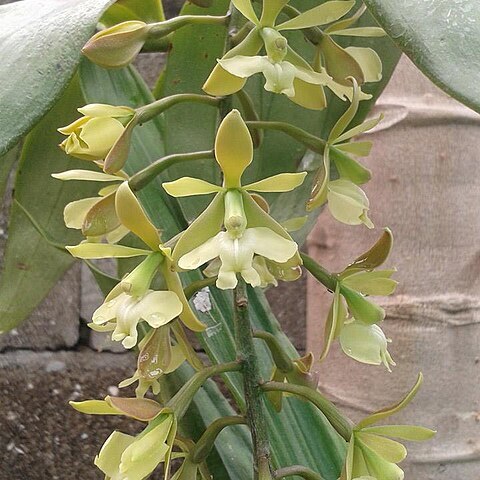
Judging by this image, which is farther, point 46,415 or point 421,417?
point 46,415

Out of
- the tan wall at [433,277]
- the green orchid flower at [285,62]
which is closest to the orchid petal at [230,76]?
the green orchid flower at [285,62]

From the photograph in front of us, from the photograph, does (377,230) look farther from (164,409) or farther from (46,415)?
(46,415)

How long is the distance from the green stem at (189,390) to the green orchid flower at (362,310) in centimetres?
5

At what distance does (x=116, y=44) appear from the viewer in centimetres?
38

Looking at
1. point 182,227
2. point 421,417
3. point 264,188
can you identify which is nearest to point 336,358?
point 421,417

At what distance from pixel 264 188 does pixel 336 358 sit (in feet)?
1.18

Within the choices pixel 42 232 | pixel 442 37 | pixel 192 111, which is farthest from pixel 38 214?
pixel 442 37

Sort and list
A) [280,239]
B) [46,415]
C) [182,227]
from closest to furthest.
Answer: [280,239]
[182,227]
[46,415]

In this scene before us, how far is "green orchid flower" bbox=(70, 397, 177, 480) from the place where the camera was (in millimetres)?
338

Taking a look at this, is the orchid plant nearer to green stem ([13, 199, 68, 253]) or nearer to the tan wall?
green stem ([13, 199, 68, 253])

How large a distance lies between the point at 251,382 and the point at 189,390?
1.3 inches

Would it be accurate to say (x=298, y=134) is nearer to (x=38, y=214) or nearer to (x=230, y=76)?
(x=230, y=76)

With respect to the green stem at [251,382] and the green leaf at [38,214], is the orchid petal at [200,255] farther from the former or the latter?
the green leaf at [38,214]

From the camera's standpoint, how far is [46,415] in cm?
96
